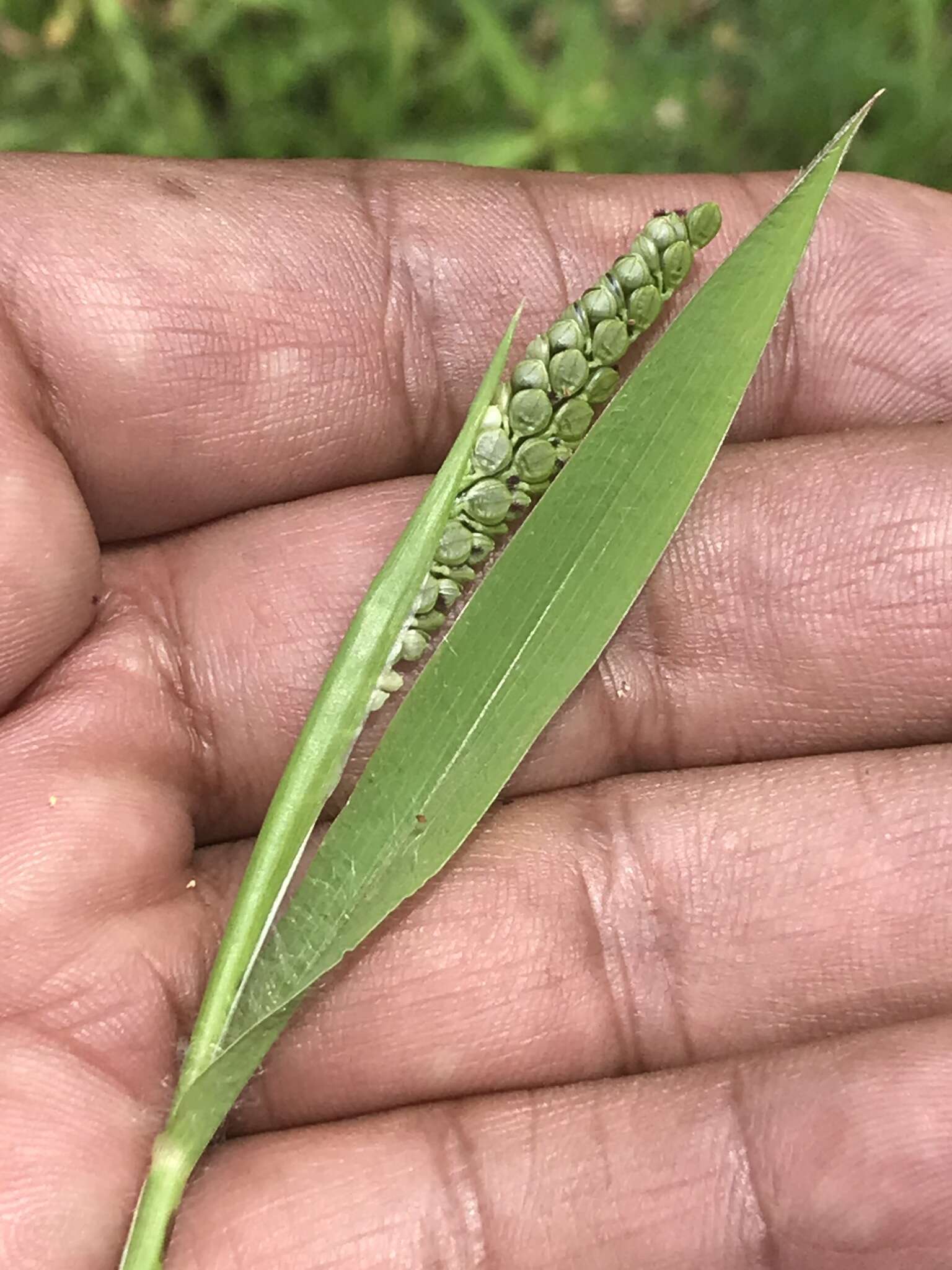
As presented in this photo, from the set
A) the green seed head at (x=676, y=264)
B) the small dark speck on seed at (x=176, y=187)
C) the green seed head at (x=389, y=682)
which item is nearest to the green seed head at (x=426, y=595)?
the green seed head at (x=389, y=682)

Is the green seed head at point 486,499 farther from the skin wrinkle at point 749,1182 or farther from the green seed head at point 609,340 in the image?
the skin wrinkle at point 749,1182

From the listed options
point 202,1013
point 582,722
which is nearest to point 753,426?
point 582,722

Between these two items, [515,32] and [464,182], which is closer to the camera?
[464,182]

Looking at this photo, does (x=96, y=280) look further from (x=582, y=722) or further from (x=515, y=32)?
(x=515, y=32)

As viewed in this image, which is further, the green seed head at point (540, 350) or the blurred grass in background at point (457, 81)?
the blurred grass in background at point (457, 81)

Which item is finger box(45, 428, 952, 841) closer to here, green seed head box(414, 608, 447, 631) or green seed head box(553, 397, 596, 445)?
green seed head box(414, 608, 447, 631)

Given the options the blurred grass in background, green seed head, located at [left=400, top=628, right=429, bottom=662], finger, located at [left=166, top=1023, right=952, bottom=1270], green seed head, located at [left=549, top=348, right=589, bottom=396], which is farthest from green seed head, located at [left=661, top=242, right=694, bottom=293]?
the blurred grass in background

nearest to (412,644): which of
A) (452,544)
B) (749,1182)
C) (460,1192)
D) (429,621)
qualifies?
(429,621)
